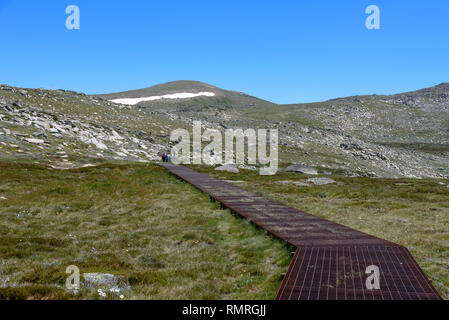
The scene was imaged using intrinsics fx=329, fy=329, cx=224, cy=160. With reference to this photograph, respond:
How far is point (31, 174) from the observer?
26734 millimetres

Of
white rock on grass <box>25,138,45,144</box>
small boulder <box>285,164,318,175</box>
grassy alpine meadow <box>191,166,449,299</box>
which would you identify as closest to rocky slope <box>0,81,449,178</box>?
white rock on grass <box>25,138,45,144</box>

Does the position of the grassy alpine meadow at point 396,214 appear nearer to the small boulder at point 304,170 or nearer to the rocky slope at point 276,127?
the small boulder at point 304,170

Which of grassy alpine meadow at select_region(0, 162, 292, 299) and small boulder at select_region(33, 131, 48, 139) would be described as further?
small boulder at select_region(33, 131, 48, 139)

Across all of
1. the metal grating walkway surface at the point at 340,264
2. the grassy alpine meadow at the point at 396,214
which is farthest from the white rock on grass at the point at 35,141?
the metal grating walkway surface at the point at 340,264

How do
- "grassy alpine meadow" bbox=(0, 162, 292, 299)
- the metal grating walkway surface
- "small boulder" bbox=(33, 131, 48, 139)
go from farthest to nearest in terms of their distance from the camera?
"small boulder" bbox=(33, 131, 48, 139), "grassy alpine meadow" bbox=(0, 162, 292, 299), the metal grating walkway surface

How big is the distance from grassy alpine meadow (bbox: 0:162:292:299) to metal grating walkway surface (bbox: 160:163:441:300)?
618mm

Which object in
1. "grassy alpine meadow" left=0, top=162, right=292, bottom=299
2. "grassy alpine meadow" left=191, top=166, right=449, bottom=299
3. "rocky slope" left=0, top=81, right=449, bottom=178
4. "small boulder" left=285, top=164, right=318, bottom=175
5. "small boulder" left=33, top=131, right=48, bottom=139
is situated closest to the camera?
"grassy alpine meadow" left=0, top=162, right=292, bottom=299

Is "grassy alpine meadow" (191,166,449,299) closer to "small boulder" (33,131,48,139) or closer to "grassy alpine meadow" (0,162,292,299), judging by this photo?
"grassy alpine meadow" (0,162,292,299)

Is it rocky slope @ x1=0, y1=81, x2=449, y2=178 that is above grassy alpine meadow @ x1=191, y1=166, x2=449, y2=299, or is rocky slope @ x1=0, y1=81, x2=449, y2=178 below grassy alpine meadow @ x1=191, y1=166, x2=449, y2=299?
above

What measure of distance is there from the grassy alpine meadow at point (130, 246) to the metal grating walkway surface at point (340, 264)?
62cm

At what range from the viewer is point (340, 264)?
891 cm

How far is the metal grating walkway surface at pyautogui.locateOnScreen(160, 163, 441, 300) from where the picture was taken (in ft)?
23.5

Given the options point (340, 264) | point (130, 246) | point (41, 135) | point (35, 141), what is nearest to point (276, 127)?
point (41, 135)

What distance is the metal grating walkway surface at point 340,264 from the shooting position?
7.16 meters
